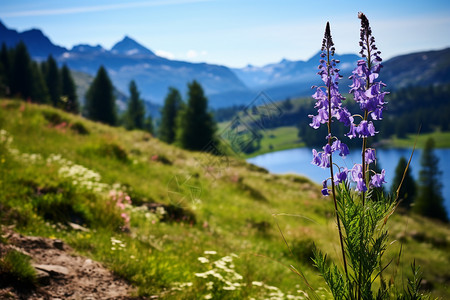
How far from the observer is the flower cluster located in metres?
2.72

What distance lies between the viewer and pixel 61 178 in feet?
26.6

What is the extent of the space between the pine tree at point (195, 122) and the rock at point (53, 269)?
41.1 meters

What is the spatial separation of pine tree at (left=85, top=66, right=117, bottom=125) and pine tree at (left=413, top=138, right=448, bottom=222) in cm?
6134

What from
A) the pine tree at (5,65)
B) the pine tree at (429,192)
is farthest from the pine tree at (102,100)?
the pine tree at (429,192)

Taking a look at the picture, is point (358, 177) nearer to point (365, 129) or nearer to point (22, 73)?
point (365, 129)

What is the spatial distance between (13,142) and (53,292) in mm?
8330

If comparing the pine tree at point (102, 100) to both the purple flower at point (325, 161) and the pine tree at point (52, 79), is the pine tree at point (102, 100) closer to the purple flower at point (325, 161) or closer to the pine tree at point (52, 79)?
the pine tree at point (52, 79)

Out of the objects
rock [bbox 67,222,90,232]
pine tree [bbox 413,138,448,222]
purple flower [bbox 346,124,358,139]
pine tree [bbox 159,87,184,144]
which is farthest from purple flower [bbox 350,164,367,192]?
pine tree [bbox 413,138,448,222]

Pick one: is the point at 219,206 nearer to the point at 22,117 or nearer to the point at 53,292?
the point at 53,292

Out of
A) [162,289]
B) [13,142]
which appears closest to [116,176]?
[13,142]

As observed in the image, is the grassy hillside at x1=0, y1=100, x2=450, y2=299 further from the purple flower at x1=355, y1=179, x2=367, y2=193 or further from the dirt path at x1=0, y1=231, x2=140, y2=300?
the purple flower at x1=355, y1=179, x2=367, y2=193

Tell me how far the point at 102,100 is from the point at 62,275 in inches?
2477

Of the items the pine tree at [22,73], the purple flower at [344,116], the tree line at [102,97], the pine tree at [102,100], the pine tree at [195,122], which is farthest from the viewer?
the pine tree at [102,100]

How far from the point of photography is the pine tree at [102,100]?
61750 millimetres
